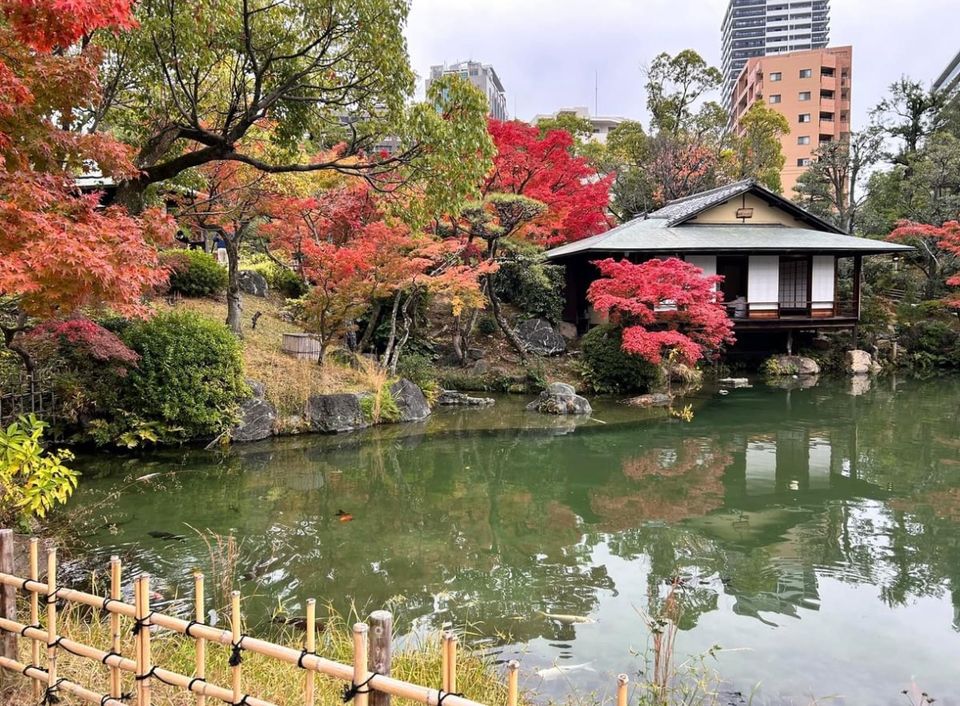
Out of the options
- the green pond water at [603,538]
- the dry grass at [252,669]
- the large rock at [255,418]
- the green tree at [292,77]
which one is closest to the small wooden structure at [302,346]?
the large rock at [255,418]

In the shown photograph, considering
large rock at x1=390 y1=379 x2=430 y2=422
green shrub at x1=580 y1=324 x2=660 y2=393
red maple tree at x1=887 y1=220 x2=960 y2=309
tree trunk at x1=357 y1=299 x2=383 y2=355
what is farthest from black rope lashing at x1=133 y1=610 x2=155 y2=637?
red maple tree at x1=887 y1=220 x2=960 y2=309

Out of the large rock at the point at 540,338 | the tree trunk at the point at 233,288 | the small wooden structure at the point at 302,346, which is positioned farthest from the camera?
the large rock at the point at 540,338

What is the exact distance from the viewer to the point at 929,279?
19.8 m

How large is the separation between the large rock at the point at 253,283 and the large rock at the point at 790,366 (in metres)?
13.0

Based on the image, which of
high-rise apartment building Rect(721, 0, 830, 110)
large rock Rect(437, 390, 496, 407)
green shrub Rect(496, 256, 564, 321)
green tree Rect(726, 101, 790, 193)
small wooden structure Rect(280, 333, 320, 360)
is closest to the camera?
small wooden structure Rect(280, 333, 320, 360)

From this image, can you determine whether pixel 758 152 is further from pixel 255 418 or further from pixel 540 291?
pixel 255 418

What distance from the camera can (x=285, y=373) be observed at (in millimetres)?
10789

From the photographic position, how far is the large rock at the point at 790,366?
17062 mm

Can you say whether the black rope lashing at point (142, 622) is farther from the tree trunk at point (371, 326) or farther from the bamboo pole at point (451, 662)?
the tree trunk at point (371, 326)

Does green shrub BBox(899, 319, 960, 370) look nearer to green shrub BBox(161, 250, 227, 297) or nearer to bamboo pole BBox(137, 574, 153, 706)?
green shrub BBox(161, 250, 227, 297)

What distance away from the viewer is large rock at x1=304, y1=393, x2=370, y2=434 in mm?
10453

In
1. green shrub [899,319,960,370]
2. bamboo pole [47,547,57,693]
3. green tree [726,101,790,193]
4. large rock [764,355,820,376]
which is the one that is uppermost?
green tree [726,101,790,193]

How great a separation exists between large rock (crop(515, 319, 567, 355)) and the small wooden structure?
602cm

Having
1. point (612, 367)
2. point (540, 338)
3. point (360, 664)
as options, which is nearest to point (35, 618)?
point (360, 664)
